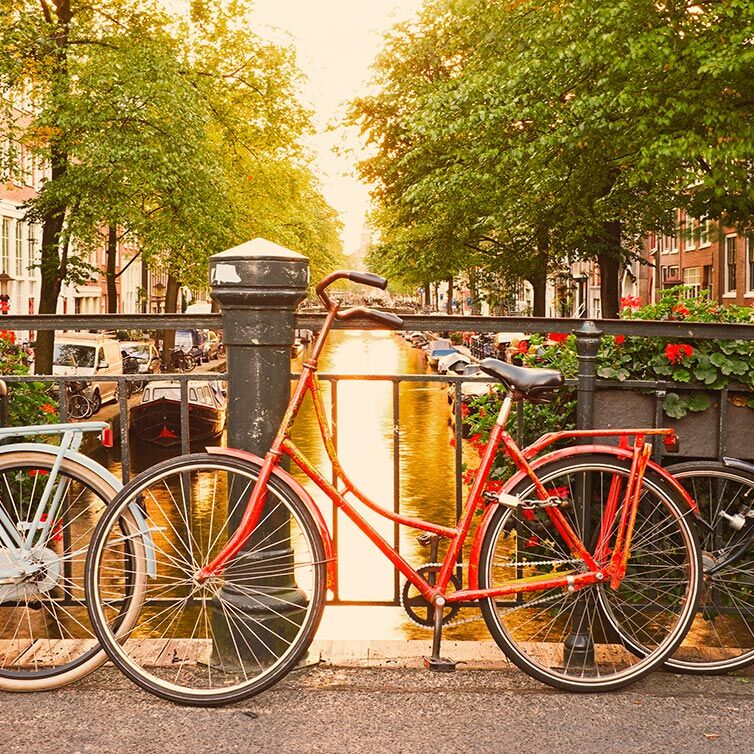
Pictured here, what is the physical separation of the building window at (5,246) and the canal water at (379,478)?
561 inches

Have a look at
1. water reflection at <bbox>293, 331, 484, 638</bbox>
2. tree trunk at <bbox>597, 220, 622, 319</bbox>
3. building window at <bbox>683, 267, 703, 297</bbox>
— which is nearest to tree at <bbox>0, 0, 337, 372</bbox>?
water reflection at <bbox>293, 331, 484, 638</bbox>

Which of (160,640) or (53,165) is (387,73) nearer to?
(53,165)

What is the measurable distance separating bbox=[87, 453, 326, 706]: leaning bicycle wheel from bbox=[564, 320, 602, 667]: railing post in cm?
102

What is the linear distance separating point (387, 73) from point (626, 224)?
410 inches

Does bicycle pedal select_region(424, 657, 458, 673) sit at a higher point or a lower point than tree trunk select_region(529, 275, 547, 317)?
lower

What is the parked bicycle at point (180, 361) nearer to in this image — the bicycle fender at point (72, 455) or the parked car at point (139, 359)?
the parked car at point (139, 359)

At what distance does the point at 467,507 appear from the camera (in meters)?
3.99

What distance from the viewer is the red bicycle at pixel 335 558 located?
377 centimetres

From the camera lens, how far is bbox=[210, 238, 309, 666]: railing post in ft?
13.2

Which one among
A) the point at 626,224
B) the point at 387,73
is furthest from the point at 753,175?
the point at 387,73

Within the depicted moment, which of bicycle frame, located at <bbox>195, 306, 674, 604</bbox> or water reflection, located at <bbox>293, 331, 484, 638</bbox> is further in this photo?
water reflection, located at <bbox>293, 331, 484, 638</bbox>

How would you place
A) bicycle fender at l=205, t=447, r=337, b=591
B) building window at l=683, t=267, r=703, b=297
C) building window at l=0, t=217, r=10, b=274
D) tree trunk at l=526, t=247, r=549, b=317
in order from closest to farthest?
bicycle fender at l=205, t=447, r=337, b=591
tree trunk at l=526, t=247, r=549, b=317
building window at l=0, t=217, r=10, b=274
building window at l=683, t=267, r=703, b=297

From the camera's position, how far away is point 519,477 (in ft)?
12.7

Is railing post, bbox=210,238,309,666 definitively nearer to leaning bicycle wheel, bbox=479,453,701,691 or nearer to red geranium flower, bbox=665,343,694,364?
leaning bicycle wheel, bbox=479,453,701,691
